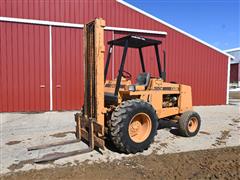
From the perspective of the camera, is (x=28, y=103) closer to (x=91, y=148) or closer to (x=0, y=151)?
(x=0, y=151)

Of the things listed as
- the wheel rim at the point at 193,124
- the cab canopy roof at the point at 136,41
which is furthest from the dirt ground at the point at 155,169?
the cab canopy roof at the point at 136,41

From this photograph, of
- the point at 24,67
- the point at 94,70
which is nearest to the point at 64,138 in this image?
the point at 94,70

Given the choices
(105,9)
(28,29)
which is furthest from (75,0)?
(28,29)

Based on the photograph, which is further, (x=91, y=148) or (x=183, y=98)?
(x=183, y=98)

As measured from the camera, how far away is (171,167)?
4.66 m

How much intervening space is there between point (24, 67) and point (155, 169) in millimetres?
8408

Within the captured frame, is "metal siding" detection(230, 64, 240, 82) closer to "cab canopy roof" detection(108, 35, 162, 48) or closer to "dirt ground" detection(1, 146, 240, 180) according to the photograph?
"cab canopy roof" detection(108, 35, 162, 48)

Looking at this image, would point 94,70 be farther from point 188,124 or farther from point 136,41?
point 188,124

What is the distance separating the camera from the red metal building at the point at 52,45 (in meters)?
10.9

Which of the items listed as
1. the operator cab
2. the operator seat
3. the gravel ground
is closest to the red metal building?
the gravel ground

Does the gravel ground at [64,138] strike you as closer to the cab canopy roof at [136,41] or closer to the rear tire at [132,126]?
the rear tire at [132,126]

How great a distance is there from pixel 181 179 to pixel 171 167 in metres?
0.52

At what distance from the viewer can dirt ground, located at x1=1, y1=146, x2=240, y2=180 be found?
4230 mm

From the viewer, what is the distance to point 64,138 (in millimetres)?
6754
